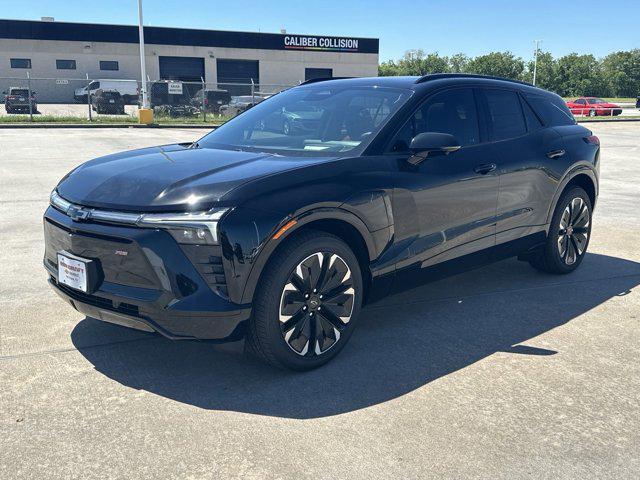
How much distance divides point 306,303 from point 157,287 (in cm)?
87

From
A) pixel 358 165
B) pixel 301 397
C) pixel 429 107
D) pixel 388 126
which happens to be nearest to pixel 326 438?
pixel 301 397

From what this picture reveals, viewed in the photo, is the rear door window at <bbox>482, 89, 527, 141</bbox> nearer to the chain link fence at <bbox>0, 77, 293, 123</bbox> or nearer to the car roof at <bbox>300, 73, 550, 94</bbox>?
the car roof at <bbox>300, 73, 550, 94</bbox>

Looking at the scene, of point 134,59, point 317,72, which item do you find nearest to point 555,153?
point 134,59

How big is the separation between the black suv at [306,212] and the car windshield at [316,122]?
2 centimetres

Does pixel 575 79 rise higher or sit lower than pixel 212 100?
higher

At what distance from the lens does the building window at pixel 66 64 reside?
161 feet

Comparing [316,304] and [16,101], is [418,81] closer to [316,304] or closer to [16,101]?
[316,304]

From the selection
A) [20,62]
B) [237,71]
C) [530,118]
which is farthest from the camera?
[237,71]

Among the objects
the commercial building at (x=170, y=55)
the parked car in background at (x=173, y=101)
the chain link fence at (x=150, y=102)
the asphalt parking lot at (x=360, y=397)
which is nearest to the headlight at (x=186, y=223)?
the asphalt parking lot at (x=360, y=397)

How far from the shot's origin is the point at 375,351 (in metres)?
4.12

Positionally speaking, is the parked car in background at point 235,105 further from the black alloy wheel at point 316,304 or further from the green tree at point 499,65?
the green tree at point 499,65

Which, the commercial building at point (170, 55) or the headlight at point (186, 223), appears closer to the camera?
the headlight at point (186, 223)

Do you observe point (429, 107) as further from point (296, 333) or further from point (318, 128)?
point (296, 333)

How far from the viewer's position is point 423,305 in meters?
5.09
